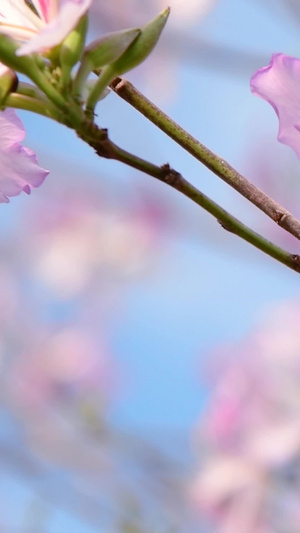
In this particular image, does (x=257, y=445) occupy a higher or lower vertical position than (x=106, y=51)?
higher

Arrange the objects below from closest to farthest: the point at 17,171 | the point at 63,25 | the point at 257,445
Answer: the point at 63,25 → the point at 17,171 → the point at 257,445

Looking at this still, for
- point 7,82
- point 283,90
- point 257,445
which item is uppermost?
point 257,445

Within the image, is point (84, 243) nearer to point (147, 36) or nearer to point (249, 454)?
point (249, 454)

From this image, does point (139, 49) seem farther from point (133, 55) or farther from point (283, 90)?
point (283, 90)

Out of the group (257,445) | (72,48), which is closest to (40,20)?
(72,48)

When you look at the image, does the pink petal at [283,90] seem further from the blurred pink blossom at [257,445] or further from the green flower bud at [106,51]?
the blurred pink blossom at [257,445]

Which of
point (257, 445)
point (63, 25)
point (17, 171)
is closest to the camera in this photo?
point (63, 25)
